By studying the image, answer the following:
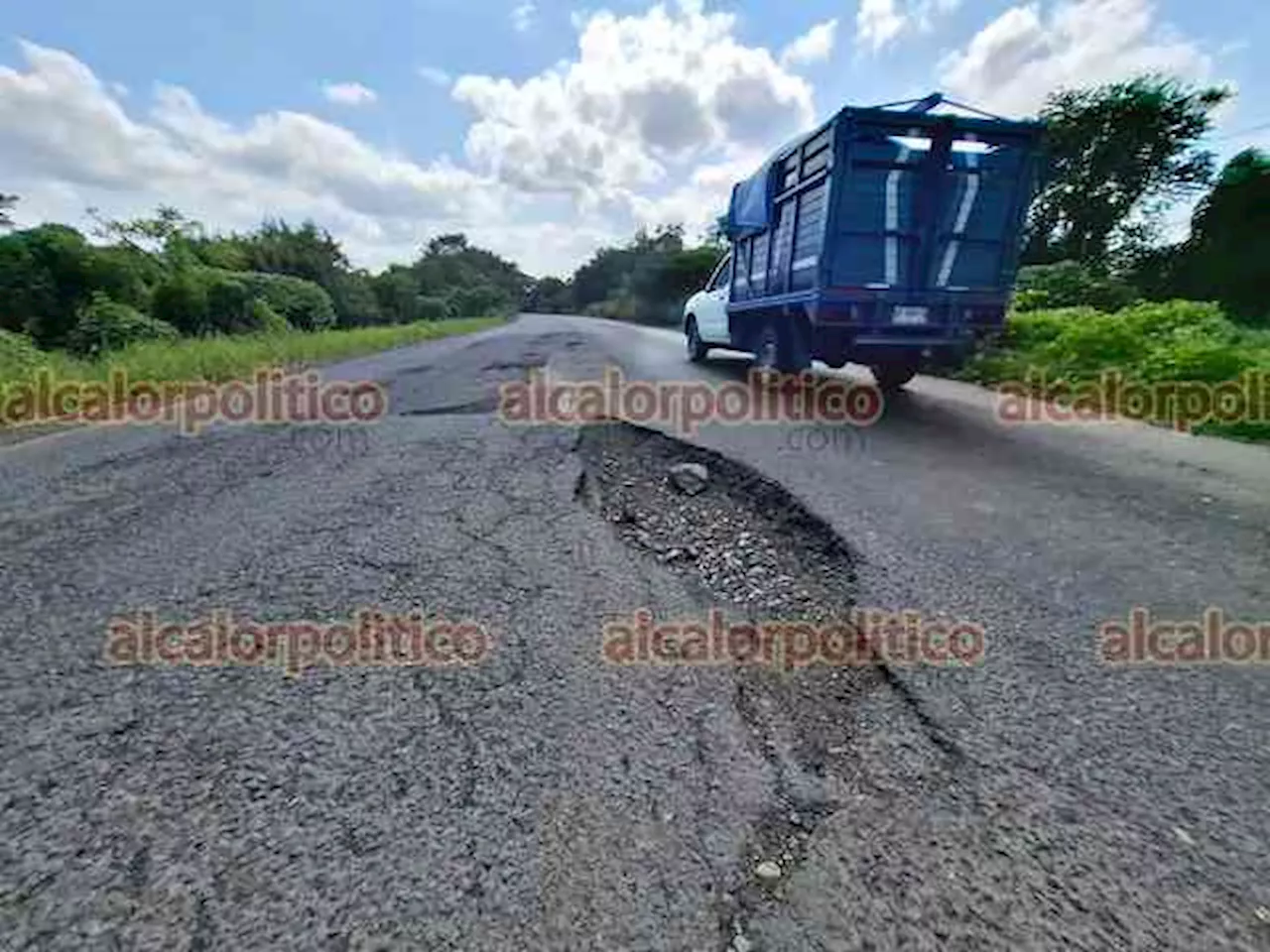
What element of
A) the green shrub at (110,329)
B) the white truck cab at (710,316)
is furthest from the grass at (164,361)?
the white truck cab at (710,316)

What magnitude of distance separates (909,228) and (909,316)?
32.5 inches

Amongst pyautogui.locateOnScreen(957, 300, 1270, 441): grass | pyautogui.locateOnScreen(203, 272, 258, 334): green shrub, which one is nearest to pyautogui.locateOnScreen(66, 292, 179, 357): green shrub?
pyautogui.locateOnScreen(203, 272, 258, 334): green shrub

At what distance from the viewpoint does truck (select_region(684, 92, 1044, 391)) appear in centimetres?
578

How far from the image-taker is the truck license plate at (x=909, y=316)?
6070mm

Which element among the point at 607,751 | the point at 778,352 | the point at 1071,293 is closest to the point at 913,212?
the point at 778,352

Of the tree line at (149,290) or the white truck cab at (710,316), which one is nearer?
the white truck cab at (710,316)

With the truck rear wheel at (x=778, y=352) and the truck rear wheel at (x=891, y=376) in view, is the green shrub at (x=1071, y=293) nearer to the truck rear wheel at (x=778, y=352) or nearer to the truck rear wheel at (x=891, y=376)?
the truck rear wheel at (x=891, y=376)

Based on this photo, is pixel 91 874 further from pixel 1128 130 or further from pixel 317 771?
pixel 1128 130

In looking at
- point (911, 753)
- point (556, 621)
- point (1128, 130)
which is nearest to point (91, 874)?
point (556, 621)

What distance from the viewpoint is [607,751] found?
171 cm

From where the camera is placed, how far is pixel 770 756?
5.60 ft

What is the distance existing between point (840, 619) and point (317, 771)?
5.90 feet

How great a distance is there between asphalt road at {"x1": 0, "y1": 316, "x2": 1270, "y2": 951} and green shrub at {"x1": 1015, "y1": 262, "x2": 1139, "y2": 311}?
1240 cm

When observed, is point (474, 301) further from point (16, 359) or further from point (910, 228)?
point (910, 228)
